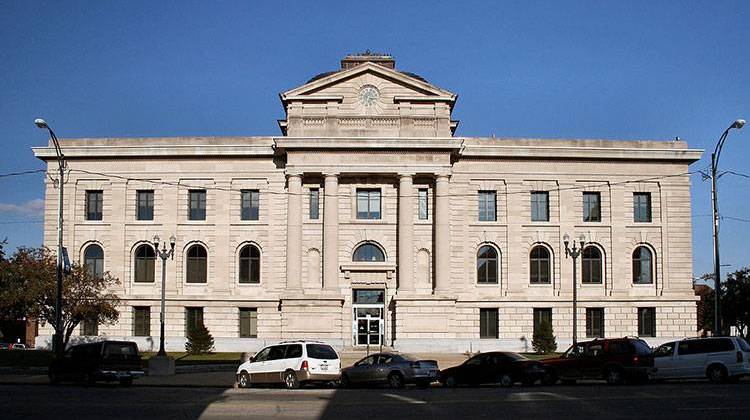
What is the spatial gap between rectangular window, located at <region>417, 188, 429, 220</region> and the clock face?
250 inches

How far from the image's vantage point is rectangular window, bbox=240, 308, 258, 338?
5688 centimetres

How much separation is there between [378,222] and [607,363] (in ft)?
83.4

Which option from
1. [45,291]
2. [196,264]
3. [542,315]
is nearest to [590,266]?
[542,315]

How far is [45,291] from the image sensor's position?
162 feet

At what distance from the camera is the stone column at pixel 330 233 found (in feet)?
181

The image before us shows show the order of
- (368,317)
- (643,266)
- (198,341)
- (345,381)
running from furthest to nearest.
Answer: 1. (643,266)
2. (368,317)
3. (198,341)
4. (345,381)

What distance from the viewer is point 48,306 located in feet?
167

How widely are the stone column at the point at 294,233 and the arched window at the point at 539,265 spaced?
48.8 ft

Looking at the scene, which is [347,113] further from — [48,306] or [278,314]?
[48,306]

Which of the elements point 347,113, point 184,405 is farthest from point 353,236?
point 184,405

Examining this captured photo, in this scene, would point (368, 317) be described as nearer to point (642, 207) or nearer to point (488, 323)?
point (488, 323)

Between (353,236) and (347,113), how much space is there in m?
7.73

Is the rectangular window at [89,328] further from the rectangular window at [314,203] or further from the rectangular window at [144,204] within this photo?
the rectangular window at [314,203]

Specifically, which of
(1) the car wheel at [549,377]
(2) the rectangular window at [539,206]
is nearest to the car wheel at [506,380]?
(1) the car wheel at [549,377]
